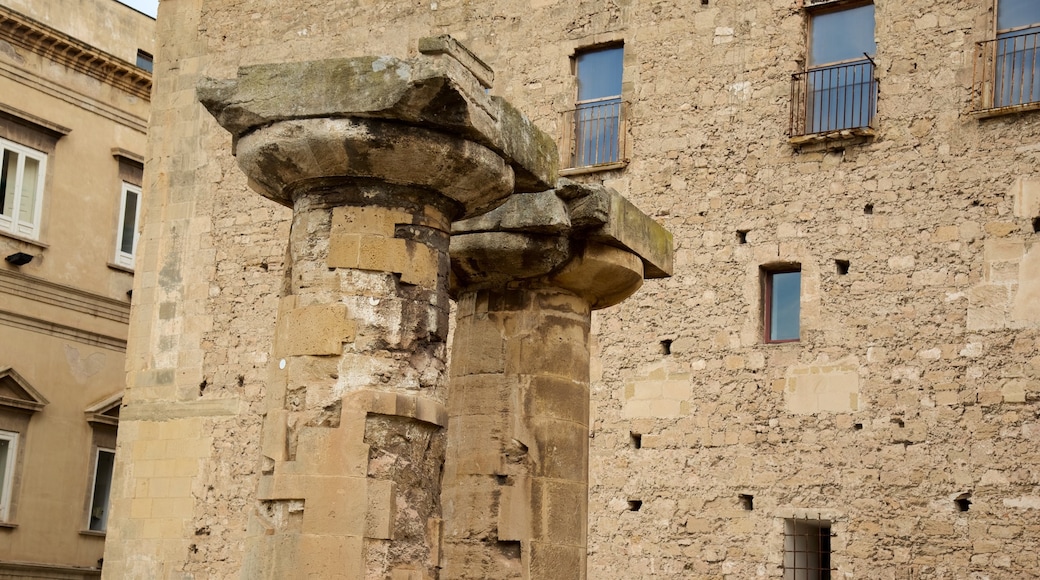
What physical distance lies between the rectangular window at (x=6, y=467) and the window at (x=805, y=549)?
11.6 meters

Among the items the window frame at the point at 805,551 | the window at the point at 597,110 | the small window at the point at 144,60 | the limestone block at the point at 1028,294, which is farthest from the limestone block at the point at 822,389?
the small window at the point at 144,60

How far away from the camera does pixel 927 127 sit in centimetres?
1509

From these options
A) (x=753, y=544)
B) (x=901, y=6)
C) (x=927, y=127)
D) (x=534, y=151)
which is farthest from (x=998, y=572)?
(x=534, y=151)

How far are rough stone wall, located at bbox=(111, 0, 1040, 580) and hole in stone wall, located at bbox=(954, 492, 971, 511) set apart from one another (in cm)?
3

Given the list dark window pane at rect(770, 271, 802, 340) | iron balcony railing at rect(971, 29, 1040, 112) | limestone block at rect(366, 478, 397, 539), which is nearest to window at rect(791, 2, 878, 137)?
iron balcony railing at rect(971, 29, 1040, 112)

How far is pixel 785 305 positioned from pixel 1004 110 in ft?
9.16

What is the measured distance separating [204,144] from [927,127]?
29.8 ft

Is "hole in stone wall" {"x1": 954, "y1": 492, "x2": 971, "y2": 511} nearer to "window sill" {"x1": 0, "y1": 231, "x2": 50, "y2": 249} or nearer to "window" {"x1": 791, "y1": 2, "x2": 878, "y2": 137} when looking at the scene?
"window" {"x1": 791, "y1": 2, "x2": 878, "y2": 137}

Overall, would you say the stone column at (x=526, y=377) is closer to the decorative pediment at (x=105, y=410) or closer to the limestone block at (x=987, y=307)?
the limestone block at (x=987, y=307)

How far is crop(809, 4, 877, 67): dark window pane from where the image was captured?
1580 cm

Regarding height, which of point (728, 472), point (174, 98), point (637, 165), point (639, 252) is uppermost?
point (174, 98)

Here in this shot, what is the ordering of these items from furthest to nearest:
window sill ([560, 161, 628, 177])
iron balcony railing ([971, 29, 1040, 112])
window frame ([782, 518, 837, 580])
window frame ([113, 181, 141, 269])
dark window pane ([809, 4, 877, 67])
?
window frame ([113, 181, 141, 269])
window sill ([560, 161, 628, 177])
dark window pane ([809, 4, 877, 67])
window frame ([782, 518, 837, 580])
iron balcony railing ([971, 29, 1040, 112])

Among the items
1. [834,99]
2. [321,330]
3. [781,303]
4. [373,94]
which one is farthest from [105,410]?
[373,94]

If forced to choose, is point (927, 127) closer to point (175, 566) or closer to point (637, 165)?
point (637, 165)
